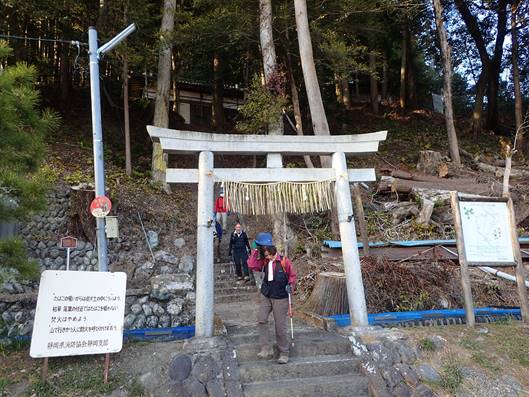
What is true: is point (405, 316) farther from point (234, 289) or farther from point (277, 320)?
point (234, 289)

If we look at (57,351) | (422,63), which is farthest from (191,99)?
(57,351)

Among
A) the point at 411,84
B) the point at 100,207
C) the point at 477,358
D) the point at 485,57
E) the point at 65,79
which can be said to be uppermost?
the point at 411,84

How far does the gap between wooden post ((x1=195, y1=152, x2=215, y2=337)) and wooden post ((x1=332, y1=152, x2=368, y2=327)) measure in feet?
6.78

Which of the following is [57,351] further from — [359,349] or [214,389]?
[359,349]

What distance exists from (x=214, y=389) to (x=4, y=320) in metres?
3.46

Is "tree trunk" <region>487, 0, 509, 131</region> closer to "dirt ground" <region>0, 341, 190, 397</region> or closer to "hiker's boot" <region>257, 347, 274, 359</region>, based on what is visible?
"hiker's boot" <region>257, 347, 274, 359</region>

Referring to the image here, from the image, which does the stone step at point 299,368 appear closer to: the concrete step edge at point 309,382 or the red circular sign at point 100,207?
the concrete step edge at point 309,382

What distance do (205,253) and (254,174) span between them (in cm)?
145

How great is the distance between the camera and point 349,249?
22.5 feet

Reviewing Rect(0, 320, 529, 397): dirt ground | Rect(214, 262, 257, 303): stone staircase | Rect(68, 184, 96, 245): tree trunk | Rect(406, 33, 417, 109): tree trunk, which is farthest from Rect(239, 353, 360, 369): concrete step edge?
Rect(406, 33, 417, 109): tree trunk

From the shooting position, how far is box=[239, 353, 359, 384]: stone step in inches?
212

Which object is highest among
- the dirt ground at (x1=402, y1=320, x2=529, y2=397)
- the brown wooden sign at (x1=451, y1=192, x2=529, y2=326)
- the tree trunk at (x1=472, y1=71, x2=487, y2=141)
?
the tree trunk at (x1=472, y1=71, x2=487, y2=141)

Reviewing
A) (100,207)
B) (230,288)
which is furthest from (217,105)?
(100,207)

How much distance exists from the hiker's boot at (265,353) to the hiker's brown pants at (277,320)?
0.03m
